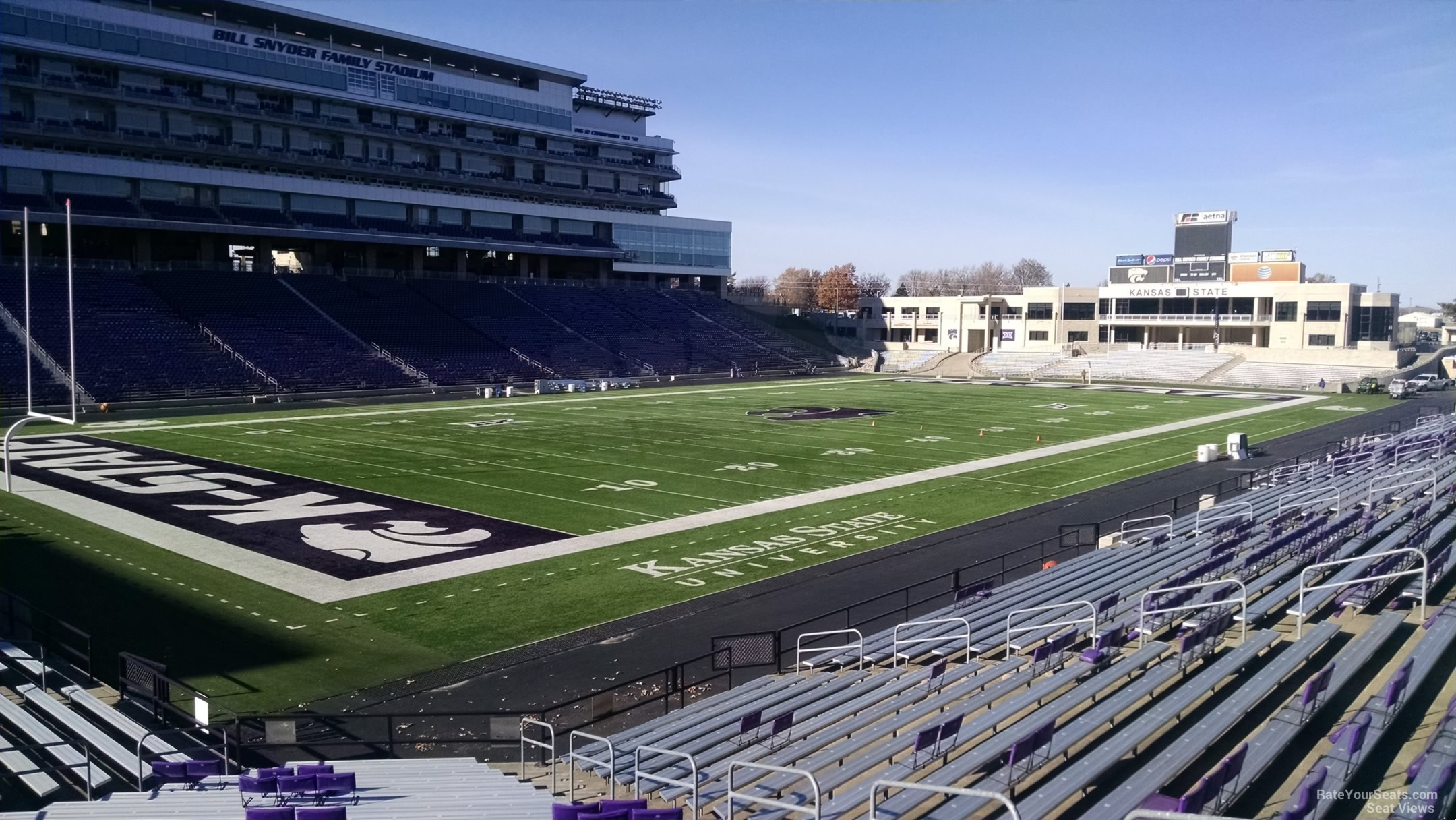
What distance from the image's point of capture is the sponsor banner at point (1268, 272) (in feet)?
257

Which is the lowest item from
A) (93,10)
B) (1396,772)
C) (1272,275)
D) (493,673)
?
(493,673)

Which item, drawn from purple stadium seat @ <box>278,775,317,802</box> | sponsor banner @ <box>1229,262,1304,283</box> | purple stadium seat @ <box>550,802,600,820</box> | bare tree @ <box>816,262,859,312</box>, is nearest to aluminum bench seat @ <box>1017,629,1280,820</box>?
purple stadium seat @ <box>550,802,600,820</box>

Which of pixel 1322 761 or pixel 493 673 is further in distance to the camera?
pixel 493 673

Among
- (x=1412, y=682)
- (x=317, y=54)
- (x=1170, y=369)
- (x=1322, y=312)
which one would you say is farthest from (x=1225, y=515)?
(x=1322, y=312)

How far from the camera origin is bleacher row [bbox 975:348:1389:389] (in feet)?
234

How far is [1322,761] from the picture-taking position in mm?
7793

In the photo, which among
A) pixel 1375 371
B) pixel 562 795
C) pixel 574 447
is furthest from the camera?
pixel 1375 371

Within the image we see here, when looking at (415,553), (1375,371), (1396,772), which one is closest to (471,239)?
(415,553)

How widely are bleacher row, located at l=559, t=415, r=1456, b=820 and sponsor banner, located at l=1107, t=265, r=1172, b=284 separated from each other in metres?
74.4

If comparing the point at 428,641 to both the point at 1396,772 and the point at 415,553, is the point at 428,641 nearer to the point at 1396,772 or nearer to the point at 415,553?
the point at 415,553

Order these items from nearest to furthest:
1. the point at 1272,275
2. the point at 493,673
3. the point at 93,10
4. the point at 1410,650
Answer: the point at 1410,650, the point at 493,673, the point at 93,10, the point at 1272,275

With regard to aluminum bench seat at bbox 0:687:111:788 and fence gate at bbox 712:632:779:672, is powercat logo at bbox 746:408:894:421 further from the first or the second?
aluminum bench seat at bbox 0:687:111:788

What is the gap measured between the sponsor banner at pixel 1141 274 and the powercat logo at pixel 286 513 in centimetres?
7643

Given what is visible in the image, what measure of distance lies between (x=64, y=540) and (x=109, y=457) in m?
12.6
